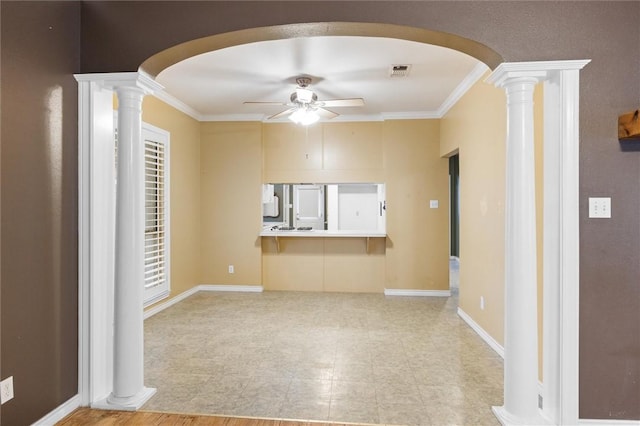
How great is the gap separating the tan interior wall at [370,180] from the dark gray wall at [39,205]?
348 cm

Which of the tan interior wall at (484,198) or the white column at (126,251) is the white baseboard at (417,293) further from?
the white column at (126,251)

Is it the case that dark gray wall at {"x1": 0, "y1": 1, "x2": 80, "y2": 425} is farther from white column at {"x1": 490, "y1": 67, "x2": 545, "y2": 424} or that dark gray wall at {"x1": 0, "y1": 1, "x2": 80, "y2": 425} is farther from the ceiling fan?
white column at {"x1": 490, "y1": 67, "x2": 545, "y2": 424}

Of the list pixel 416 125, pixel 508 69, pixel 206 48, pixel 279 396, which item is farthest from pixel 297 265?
pixel 508 69

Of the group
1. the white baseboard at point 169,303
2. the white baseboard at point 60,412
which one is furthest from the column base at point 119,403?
the white baseboard at point 169,303

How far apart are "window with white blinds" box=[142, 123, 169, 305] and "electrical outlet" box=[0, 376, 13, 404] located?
2265 millimetres

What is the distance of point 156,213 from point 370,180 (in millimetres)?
3008

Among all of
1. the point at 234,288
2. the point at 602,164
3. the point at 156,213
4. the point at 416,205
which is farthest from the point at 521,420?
the point at 234,288

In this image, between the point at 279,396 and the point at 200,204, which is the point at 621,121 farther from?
the point at 200,204

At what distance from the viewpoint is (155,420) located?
2.21 metres

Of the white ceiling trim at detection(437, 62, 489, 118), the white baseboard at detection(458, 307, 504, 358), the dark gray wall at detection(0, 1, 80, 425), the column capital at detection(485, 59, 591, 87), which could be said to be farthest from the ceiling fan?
the white baseboard at detection(458, 307, 504, 358)

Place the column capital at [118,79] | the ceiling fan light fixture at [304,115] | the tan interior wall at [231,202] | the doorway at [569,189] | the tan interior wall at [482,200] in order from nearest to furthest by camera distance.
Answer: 1. the doorway at [569,189]
2. the column capital at [118,79]
3. the tan interior wall at [482,200]
4. the ceiling fan light fixture at [304,115]
5. the tan interior wall at [231,202]

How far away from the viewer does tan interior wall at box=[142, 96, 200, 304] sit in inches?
185

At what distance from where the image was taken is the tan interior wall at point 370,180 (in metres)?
5.35

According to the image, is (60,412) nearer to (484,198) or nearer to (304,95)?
(304,95)
